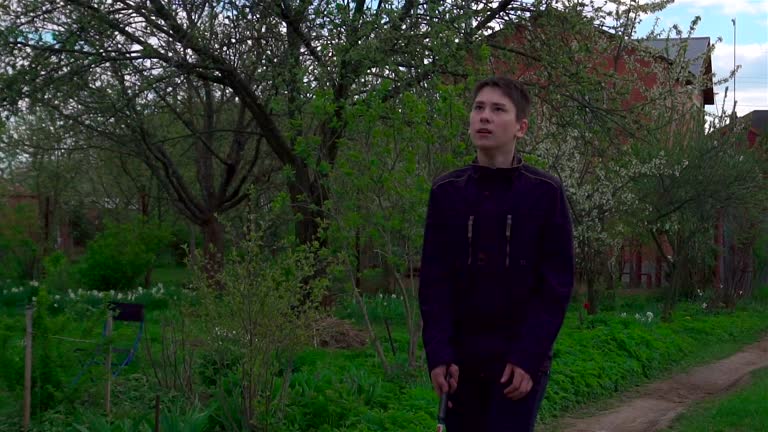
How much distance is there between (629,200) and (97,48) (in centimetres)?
1054

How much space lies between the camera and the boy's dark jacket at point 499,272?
340cm

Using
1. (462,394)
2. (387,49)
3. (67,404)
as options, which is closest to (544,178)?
(462,394)

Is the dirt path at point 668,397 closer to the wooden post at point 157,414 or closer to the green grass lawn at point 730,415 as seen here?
the green grass lawn at point 730,415

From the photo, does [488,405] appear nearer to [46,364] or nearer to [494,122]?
[494,122]

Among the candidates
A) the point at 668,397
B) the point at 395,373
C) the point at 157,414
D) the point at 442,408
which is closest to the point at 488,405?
the point at 442,408

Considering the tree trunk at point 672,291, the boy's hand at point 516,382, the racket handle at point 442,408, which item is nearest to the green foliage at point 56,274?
the tree trunk at point 672,291

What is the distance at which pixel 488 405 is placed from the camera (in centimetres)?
341

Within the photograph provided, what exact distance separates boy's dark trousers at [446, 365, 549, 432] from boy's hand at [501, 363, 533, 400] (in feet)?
0.09

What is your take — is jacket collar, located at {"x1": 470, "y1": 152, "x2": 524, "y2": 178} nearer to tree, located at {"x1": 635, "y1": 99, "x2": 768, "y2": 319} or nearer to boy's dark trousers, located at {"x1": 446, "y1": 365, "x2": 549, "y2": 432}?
boy's dark trousers, located at {"x1": 446, "y1": 365, "x2": 549, "y2": 432}

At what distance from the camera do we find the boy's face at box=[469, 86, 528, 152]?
11.4 feet

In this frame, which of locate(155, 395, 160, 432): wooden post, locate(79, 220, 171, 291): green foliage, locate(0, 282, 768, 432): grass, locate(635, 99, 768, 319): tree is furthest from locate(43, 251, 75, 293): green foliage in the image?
locate(155, 395, 160, 432): wooden post

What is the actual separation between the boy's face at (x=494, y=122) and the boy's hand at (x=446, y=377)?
0.82m

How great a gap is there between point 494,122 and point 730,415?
6.37 m

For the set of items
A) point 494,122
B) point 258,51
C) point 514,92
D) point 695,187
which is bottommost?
point 494,122
